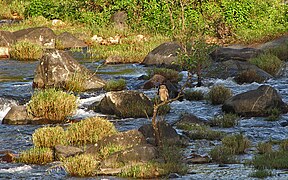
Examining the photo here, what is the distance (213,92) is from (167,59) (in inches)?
265

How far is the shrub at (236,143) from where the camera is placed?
1270 cm

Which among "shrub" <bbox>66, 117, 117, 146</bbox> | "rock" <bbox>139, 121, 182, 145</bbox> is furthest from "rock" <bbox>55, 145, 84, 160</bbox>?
"rock" <bbox>139, 121, 182, 145</bbox>

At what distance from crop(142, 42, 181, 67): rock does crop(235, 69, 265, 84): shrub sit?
13.2 ft

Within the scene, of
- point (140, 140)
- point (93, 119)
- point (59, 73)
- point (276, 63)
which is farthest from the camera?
point (276, 63)

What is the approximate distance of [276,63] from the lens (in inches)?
902

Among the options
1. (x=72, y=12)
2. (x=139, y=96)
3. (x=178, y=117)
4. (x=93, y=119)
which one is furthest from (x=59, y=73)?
(x=72, y=12)

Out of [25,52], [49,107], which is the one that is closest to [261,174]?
[49,107]

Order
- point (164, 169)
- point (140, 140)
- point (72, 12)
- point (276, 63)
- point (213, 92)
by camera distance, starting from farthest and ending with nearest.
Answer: point (72, 12) → point (276, 63) → point (213, 92) → point (140, 140) → point (164, 169)

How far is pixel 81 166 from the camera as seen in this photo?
11117 mm

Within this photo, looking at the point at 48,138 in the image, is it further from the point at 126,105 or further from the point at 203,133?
the point at 126,105

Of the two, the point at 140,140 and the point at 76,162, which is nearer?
the point at 76,162

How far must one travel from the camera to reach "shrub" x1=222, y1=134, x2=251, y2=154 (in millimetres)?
12703

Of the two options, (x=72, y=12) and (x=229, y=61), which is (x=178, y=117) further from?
(x=72, y=12)

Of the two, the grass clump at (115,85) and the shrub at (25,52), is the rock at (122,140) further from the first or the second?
the shrub at (25,52)
